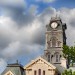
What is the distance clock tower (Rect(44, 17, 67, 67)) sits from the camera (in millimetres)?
108088

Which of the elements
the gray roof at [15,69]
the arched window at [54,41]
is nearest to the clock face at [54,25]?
the arched window at [54,41]

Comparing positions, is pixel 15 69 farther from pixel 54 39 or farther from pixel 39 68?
pixel 54 39

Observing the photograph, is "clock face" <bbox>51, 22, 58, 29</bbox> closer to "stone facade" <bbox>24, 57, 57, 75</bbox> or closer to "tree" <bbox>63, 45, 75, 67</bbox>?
"stone facade" <bbox>24, 57, 57, 75</bbox>

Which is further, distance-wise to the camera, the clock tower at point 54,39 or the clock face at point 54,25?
the clock face at point 54,25

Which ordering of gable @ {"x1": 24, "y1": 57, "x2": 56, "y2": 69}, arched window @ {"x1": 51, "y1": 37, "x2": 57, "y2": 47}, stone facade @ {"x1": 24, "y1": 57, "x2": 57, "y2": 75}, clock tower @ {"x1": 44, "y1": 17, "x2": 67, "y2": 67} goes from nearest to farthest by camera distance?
1. stone facade @ {"x1": 24, "y1": 57, "x2": 57, "y2": 75}
2. gable @ {"x1": 24, "y1": 57, "x2": 56, "y2": 69}
3. clock tower @ {"x1": 44, "y1": 17, "x2": 67, "y2": 67}
4. arched window @ {"x1": 51, "y1": 37, "x2": 57, "y2": 47}

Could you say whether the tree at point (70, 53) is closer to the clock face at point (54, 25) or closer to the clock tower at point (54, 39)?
the clock tower at point (54, 39)

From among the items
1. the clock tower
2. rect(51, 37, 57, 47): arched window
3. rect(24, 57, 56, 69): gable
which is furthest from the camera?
rect(51, 37, 57, 47): arched window

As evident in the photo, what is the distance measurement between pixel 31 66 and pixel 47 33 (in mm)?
35440

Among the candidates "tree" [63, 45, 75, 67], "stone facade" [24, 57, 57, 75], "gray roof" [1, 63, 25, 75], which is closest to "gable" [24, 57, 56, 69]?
"stone facade" [24, 57, 57, 75]

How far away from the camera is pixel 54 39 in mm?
109562

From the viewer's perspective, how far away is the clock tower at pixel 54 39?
355 feet

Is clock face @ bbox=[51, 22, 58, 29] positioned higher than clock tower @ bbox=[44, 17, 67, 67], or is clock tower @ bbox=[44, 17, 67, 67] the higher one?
clock face @ bbox=[51, 22, 58, 29]

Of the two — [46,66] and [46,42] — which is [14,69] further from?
[46,42]

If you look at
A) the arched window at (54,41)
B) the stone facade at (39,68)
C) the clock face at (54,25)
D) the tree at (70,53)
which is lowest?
the tree at (70,53)
